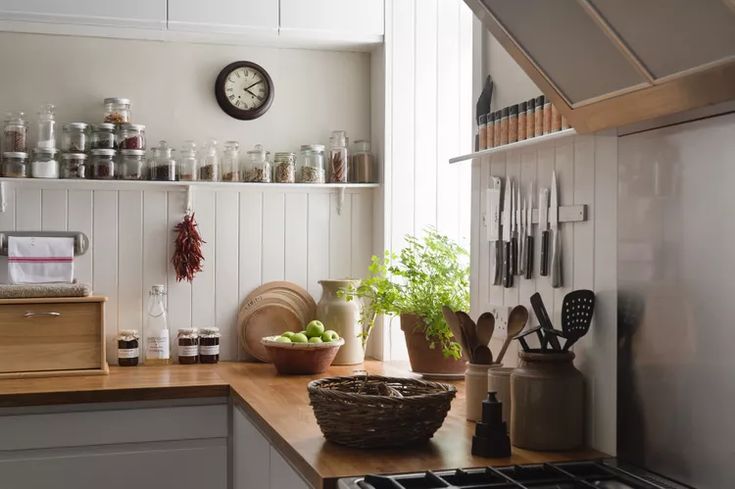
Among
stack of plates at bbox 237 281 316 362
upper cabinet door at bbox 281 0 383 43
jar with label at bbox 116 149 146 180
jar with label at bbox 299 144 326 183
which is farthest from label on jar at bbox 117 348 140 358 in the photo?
upper cabinet door at bbox 281 0 383 43

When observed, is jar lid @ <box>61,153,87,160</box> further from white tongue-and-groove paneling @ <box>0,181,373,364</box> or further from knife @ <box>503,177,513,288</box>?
knife @ <box>503,177,513,288</box>

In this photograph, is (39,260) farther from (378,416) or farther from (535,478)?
(535,478)

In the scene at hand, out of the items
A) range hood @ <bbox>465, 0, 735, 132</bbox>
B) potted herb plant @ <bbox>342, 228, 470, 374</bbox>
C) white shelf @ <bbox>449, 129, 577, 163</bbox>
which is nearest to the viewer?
range hood @ <bbox>465, 0, 735, 132</bbox>

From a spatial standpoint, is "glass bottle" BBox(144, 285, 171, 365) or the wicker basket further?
"glass bottle" BBox(144, 285, 171, 365)

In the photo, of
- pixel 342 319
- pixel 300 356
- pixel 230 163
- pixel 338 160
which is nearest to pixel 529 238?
pixel 300 356

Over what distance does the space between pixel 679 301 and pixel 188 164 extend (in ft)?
Answer: 7.18

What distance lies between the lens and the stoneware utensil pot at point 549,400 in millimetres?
1920

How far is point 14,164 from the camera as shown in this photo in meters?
Result: 3.24

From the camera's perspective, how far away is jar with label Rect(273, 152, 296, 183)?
3518mm

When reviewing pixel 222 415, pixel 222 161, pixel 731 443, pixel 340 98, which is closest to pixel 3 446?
pixel 222 415

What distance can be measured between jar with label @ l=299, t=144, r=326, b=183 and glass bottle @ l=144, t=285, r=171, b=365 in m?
0.70

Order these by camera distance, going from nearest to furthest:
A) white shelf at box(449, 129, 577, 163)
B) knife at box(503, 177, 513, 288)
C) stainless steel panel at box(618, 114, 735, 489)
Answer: stainless steel panel at box(618, 114, 735, 489)
white shelf at box(449, 129, 577, 163)
knife at box(503, 177, 513, 288)

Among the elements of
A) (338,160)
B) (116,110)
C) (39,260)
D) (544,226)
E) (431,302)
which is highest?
(116,110)

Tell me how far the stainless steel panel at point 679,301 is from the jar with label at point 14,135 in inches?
88.7
